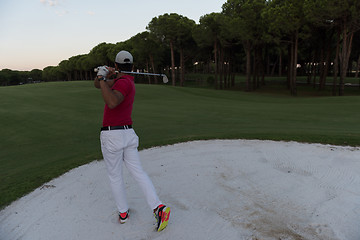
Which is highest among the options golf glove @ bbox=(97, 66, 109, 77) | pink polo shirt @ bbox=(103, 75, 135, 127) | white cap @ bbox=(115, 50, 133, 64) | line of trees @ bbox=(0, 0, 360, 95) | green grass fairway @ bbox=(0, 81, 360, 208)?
line of trees @ bbox=(0, 0, 360, 95)

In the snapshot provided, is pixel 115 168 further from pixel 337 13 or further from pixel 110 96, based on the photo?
pixel 337 13

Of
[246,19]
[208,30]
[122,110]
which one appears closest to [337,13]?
[246,19]

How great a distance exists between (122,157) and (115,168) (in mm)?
212

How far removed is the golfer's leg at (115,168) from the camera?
380 centimetres

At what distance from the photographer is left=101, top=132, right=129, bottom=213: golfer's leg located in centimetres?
380

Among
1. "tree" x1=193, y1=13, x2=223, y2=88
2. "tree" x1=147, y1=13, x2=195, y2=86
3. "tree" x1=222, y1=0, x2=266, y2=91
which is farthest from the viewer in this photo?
"tree" x1=147, y1=13, x2=195, y2=86

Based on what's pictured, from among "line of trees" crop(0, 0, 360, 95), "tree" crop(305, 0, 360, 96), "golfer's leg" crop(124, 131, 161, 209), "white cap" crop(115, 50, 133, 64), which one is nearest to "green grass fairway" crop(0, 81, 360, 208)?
"golfer's leg" crop(124, 131, 161, 209)

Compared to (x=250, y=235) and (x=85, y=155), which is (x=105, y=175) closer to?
(x=85, y=155)

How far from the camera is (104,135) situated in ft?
12.3

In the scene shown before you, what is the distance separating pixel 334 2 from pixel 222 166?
1075 inches

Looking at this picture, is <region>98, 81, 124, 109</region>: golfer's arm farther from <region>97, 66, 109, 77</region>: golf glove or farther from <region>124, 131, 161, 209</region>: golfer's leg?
<region>124, 131, 161, 209</region>: golfer's leg

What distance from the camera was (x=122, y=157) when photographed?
3.91m

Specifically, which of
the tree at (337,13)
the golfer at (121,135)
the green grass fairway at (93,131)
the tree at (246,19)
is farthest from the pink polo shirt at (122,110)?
the tree at (246,19)

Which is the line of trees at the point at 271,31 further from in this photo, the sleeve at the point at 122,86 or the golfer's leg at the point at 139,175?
the golfer's leg at the point at 139,175
